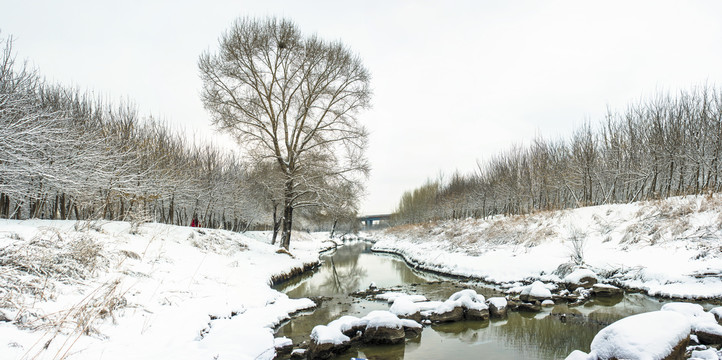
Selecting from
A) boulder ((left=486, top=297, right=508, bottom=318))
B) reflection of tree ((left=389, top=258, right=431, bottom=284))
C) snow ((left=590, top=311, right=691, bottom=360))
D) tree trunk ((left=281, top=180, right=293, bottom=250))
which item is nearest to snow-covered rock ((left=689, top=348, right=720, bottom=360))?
snow ((left=590, top=311, right=691, bottom=360))

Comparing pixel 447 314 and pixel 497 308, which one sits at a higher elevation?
pixel 497 308

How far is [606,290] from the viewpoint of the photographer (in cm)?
986

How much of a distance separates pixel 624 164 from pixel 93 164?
27.5 metres

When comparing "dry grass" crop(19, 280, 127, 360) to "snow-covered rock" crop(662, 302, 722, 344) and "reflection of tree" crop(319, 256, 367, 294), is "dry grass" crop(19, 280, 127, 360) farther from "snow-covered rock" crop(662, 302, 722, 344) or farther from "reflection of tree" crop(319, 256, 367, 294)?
"snow-covered rock" crop(662, 302, 722, 344)

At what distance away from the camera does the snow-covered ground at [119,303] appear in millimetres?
4508

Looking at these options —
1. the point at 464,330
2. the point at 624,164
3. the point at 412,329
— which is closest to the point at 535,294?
the point at 464,330

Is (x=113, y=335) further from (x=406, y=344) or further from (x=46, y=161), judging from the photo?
(x=46, y=161)

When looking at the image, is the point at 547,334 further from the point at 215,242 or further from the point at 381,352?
the point at 215,242

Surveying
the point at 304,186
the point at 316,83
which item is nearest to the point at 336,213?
the point at 304,186

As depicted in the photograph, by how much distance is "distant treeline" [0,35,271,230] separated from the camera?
9125mm

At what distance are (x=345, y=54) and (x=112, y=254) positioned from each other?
14.1m

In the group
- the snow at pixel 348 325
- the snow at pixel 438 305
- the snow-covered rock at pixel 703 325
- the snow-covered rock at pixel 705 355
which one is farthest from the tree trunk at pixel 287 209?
the snow-covered rock at pixel 705 355

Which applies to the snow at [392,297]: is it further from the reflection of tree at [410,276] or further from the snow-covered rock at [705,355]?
the snow-covered rock at [705,355]

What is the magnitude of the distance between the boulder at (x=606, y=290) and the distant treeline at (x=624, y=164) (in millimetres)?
8542
